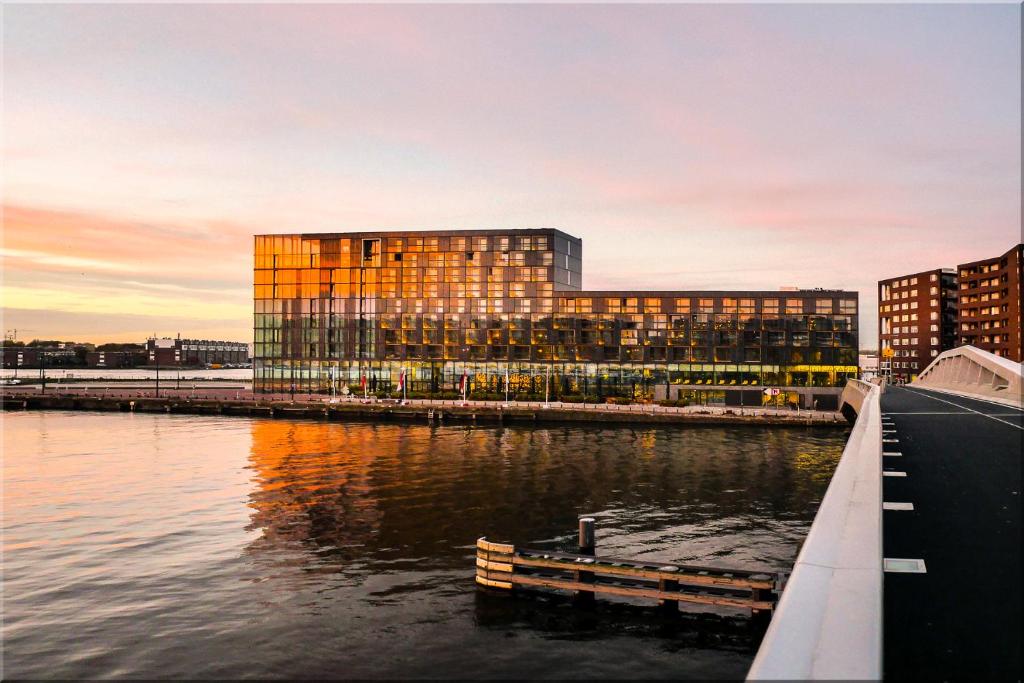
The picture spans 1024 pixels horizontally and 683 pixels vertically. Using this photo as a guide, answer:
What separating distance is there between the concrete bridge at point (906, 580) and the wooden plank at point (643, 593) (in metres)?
5.48

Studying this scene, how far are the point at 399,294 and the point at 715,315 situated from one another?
6163 cm

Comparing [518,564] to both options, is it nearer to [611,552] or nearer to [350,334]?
[611,552]

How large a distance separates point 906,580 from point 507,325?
464 feet

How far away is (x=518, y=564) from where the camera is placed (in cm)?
3075

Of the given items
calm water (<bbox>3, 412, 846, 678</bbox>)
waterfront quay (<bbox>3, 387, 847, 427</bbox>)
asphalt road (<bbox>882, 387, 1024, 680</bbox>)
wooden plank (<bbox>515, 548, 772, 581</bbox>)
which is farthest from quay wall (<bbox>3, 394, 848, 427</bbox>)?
wooden plank (<bbox>515, 548, 772, 581</bbox>)

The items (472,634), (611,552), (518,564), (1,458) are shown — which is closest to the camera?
(472,634)

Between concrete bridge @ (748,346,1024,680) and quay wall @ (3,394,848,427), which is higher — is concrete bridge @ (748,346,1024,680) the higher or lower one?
the higher one

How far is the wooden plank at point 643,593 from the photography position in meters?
26.4

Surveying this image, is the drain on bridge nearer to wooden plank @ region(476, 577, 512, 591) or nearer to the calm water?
wooden plank @ region(476, 577, 512, 591)

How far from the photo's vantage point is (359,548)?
40250 mm

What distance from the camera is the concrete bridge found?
10.3 m

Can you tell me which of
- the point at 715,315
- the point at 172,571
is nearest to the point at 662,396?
the point at 715,315

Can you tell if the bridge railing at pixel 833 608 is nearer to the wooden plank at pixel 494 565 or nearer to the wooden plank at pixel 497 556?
the wooden plank at pixel 497 556

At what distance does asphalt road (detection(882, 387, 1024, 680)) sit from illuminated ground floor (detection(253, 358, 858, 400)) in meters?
113
